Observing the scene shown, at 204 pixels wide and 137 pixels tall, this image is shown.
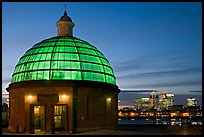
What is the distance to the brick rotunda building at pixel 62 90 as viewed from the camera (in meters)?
36.1

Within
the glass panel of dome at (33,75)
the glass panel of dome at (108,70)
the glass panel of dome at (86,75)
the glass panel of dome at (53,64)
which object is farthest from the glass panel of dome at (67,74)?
the glass panel of dome at (108,70)

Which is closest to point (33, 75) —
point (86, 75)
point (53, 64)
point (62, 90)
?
point (53, 64)

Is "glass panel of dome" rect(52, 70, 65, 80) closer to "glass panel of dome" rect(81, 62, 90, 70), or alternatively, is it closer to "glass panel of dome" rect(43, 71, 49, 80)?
"glass panel of dome" rect(43, 71, 49, 80)

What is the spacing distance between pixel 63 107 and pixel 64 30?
38.6 ft

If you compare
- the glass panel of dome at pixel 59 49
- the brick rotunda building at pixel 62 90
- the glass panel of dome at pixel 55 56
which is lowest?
the brick rotunda building at pixel 62 90

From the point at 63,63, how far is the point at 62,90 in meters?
3.67

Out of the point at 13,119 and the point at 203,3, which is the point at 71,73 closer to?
the point at 13,119

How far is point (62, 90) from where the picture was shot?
119 feet

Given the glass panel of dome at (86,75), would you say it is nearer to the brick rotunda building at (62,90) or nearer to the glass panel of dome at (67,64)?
the brick rotunda building at (62,90)

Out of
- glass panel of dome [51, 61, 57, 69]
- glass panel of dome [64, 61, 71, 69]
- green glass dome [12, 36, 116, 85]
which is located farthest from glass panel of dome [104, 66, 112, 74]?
glass panel of dome [51, 61, 57, 69]

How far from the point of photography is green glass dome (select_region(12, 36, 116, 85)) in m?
37.9

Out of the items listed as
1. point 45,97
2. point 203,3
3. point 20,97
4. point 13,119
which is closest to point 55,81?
point 45,97

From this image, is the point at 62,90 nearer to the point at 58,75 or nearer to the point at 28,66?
the point at 58,75

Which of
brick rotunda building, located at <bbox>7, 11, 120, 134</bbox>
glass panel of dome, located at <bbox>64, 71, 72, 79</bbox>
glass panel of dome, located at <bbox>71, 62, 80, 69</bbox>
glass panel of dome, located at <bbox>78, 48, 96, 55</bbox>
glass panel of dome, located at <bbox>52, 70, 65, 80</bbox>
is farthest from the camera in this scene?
glass panel of dome, located at <bbox>78, 48, 96, 55</bbox>
